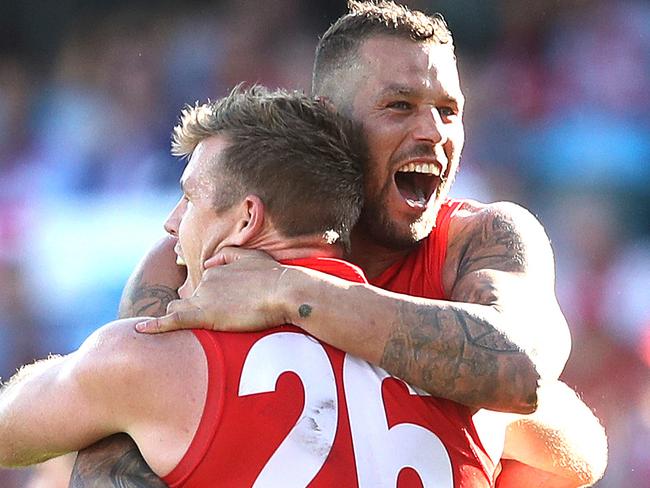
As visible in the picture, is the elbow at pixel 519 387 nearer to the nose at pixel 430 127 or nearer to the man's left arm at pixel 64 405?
the man's left arm at pixel 64 405

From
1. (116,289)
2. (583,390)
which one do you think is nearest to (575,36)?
(583,390)

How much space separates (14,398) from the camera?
112 inches

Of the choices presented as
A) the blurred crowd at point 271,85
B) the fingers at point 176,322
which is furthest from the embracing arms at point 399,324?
the blurred crowd at point 271,85

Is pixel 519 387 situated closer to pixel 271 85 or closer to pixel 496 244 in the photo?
pixel 496 244

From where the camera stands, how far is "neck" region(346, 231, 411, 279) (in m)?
→ 3.63

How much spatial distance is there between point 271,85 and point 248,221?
16.5 ft

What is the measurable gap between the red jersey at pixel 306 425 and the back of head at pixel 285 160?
1.00 ft

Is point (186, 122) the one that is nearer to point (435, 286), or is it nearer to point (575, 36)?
point (435, 286)

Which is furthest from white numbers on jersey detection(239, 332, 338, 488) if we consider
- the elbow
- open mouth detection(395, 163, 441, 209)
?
open mouth detection(395, 163, 441, 209)

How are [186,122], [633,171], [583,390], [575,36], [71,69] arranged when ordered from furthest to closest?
[71,69] < [575,36] < [633,171] < [583,390] < [186,122]

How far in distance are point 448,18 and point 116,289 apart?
2.73m

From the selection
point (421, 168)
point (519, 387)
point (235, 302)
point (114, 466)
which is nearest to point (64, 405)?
point (114, 466)

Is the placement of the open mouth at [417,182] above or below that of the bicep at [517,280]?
above

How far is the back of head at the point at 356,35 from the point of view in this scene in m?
3.68
